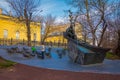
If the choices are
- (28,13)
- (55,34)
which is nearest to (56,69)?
(28,13)

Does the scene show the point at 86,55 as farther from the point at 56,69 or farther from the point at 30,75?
the point at 30,75

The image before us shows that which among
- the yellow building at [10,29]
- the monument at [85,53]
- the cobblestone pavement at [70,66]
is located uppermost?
the yellow building at [10,29]

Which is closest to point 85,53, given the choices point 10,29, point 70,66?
point 70,66

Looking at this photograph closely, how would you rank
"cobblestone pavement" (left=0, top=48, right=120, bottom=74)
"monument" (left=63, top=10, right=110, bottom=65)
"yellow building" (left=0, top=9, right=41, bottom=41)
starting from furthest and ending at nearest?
1. "yellow building" (left=0, top=9, right=41, bottom=41)
2. "monument" (left=63, top=10, right=110, bottom=65)
3. "cobblestone pavement" (left=0, top=48, right=120, bottom=74)

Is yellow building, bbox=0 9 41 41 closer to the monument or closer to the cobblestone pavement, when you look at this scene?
the cobblestone pavement

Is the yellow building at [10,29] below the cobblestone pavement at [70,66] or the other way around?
the other way around

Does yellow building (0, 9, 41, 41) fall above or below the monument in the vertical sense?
above

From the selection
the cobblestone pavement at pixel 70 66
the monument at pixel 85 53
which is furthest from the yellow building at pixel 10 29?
the monument at pixel 85 53

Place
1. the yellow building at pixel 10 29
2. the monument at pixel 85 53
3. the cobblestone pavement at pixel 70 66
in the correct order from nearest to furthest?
the cobblestone pavement at pixel 70 66 → the monument at pixel 85 53 → the yellow building at pixel 10 29

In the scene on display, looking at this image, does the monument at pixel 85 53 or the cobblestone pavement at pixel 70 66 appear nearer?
the cobblestone pavement at pixel 70 66

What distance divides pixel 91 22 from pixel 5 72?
19.6 metres

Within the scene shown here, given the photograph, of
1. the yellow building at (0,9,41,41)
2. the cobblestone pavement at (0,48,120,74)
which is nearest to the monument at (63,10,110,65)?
the cobblestone pavement at (0,48,120,74)

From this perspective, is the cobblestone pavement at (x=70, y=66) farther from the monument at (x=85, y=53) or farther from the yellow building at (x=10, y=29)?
the yellow building at (x=10, y=29)

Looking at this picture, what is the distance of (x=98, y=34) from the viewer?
118 feet
